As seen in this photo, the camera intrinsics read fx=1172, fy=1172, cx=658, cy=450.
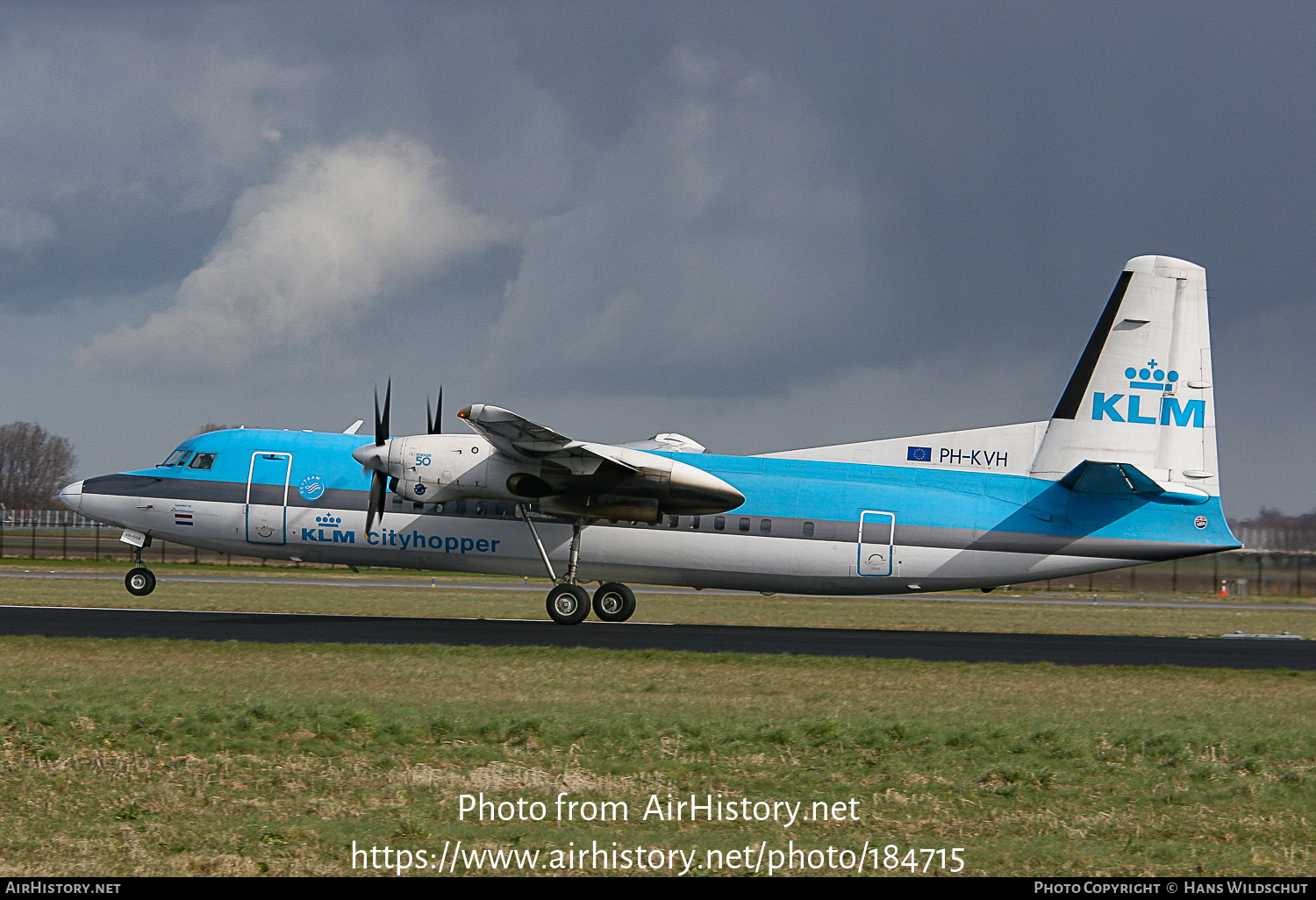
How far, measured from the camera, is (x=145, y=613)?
26734 mm

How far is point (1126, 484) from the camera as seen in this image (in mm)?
24391

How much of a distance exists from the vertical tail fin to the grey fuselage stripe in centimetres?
→ 158

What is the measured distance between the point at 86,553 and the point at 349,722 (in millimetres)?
70740

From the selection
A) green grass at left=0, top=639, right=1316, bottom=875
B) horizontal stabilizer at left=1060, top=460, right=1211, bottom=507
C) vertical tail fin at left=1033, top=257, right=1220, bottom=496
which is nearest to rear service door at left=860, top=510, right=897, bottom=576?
vertical tail fin at left=1033, top=257, right=1220, bottom=496

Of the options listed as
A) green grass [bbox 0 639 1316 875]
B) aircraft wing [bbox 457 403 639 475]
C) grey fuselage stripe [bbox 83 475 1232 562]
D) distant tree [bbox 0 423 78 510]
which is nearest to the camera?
green grass [bbox 0 639 1316 875]

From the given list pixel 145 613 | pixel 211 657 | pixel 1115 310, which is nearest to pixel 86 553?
pixel 145 613

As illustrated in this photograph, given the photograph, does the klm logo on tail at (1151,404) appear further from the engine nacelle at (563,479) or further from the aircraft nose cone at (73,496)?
the aircraft nose cone at (73,496)

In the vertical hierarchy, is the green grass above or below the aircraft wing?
below

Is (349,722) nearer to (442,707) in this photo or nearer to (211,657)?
(442,707)

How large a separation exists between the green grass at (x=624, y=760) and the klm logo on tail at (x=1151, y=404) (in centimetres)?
787

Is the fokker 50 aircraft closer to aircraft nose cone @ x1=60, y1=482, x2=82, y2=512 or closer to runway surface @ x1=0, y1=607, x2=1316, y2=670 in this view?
runway surface @ x1=0, y1=607, x2=1316, y2=670

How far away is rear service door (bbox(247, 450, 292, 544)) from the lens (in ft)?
88.4
